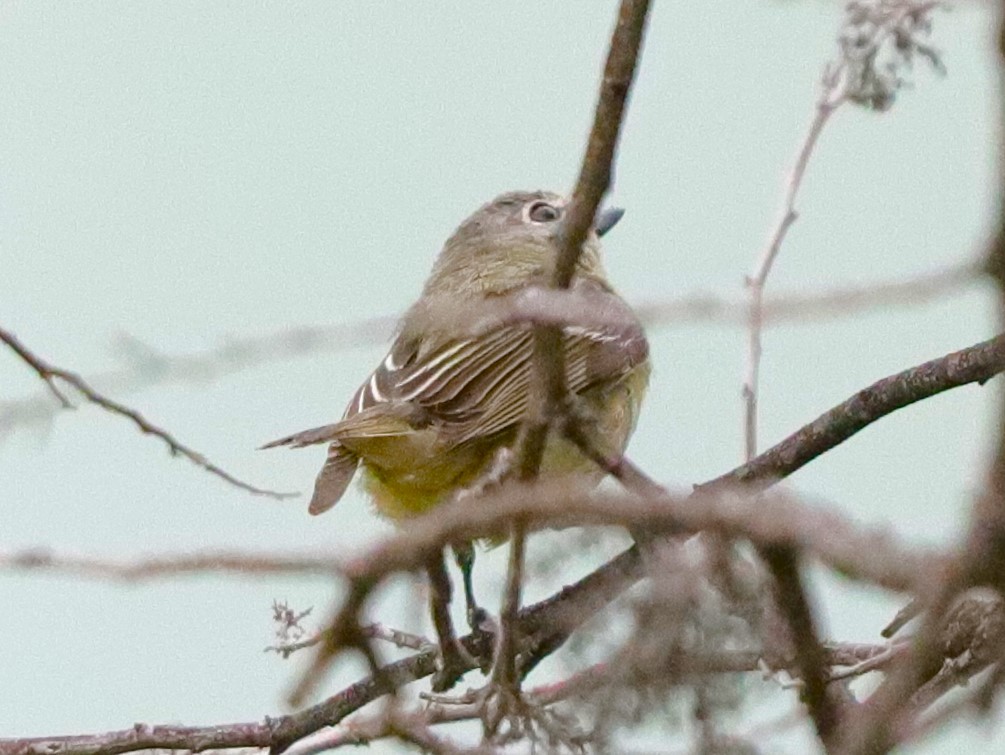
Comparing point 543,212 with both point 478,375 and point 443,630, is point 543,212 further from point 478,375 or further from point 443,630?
point 443,630

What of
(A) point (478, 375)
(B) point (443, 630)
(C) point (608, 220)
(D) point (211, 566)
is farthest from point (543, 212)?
(D) point (211, 566)

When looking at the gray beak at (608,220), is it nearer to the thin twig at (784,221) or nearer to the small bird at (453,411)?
the small bird at (453,411)

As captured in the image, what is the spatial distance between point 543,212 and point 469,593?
8.87 ft

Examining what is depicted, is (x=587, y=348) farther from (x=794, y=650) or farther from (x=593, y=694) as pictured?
(x=794, y=650)

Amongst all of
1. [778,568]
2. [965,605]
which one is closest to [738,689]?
[778,568]

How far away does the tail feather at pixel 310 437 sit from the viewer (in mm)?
4363

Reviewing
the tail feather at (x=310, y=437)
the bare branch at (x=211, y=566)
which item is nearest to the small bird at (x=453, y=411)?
the tail feather at (x=310, y=437)

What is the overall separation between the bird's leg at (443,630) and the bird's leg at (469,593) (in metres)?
0.62

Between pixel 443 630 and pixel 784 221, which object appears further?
pixel 784 221

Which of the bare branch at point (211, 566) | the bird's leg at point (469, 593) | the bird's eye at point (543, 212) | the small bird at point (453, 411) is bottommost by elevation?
the bird's leg at point (469, 593)

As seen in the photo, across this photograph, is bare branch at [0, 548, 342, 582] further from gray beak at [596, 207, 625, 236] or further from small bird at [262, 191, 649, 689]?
gray beak at [596, 207, 625, 236]

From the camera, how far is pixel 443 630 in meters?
2.06

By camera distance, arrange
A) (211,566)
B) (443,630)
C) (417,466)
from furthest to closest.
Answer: (417,466) < (443,630) < (211,566)

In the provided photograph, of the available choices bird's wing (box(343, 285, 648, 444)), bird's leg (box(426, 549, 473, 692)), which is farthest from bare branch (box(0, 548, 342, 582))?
bird's wing (box(343, 285, 648, 444))
